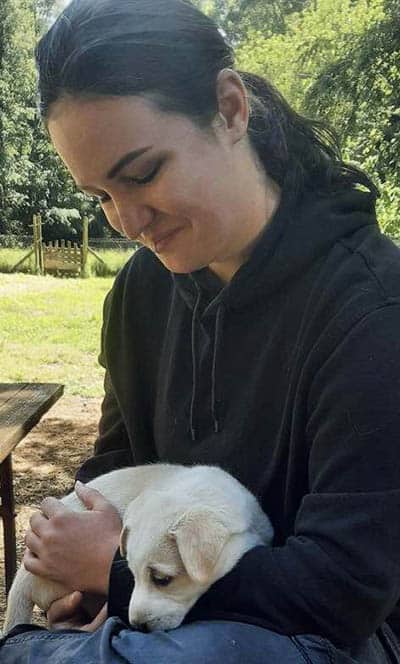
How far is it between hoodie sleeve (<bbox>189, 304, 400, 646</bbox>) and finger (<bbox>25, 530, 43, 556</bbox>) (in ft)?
1.61

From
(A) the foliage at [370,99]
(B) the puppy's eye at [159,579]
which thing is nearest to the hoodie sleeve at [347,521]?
(B) the puppy's eye at [159,579]

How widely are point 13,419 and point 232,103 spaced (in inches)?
65.5

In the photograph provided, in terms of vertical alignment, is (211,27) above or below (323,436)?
above

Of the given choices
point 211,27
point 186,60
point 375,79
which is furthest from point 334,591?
point 375,79

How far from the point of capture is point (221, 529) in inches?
60.2

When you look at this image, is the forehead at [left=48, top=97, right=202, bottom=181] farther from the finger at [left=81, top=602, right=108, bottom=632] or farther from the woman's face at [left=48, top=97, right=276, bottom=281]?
the finger at [left=81, top=602, right=108, bottom=632]

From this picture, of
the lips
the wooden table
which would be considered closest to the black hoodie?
the lips

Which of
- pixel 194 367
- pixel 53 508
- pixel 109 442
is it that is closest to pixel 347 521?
pixel 194 367

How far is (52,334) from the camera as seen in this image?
1005 cm

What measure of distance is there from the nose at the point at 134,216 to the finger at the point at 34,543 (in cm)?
68

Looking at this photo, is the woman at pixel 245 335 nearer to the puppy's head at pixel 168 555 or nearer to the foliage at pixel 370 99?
the puppy's head at pixel 168 555

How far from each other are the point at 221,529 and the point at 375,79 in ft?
20.8

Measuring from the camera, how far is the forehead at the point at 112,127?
1514mm

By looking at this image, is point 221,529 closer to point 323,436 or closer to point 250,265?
point 323,436
